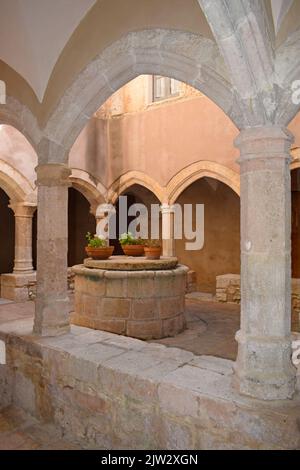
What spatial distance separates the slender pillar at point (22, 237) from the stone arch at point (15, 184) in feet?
0.63

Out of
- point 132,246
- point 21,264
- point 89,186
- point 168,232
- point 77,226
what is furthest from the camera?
point 77,226

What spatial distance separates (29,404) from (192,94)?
295 inches

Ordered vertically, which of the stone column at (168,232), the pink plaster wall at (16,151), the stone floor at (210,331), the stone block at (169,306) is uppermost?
the pink plaster wall at (16,151)

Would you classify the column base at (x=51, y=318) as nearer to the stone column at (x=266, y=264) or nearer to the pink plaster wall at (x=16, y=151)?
the stone column at (x=266, y=264)

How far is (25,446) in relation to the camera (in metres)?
3.34

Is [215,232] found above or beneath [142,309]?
above

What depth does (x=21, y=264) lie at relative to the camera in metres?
8.56

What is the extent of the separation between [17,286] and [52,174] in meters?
4.97

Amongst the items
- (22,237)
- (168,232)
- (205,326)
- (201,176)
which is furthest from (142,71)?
(22,237)

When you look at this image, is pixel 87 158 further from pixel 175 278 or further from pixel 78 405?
pixel 78 405

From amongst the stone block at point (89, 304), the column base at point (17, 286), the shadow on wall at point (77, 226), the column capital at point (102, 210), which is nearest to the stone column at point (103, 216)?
the column capital at point (102, 210)

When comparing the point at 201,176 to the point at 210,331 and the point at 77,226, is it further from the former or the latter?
the point at 77,226

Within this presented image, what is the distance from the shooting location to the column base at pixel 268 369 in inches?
94.0

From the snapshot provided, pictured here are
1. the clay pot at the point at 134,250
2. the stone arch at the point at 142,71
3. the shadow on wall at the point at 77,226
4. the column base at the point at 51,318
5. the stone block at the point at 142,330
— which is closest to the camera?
the stone arch at the point at 142,71
